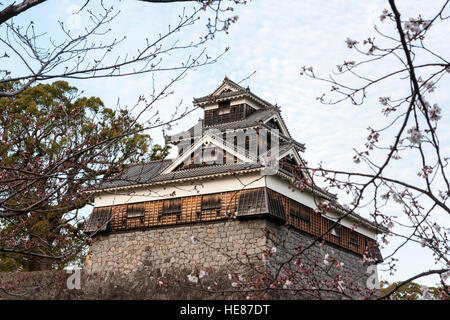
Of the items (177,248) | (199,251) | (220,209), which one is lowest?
(199,251)

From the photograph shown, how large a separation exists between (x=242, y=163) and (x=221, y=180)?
1.09 metres

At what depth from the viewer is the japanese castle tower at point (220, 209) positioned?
18.6m

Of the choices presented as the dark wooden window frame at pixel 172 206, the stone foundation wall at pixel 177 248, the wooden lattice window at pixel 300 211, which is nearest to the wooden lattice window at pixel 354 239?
the wooden lattice window at pixel 300 211

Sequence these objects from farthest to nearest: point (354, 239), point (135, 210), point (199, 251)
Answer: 1. point (354, 239)
2. point (135, 210)
3. point (199, 251)

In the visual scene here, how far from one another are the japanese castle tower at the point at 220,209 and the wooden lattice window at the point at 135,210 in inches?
1.7

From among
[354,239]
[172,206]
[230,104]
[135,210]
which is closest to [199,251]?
[172,206]

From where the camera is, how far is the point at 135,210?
2131 cm

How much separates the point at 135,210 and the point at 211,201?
144 inches

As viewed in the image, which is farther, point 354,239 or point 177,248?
point 354,239

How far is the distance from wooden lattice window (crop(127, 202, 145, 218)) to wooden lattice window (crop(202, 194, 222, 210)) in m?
2.91

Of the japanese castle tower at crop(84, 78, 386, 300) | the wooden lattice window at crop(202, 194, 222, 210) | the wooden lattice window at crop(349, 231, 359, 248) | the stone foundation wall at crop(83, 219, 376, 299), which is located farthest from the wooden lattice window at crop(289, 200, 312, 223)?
the wooden lattice window at crop(349, 231, 359, 248)

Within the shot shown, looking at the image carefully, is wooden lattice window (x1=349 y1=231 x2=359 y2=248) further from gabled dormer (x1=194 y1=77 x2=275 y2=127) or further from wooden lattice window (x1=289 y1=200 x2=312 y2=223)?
gabled dormer (x1=194 y1=77 x2=275 y2=127)

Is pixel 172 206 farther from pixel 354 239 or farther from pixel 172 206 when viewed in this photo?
pixel 354 239

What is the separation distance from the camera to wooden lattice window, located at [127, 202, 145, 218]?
2114cm
